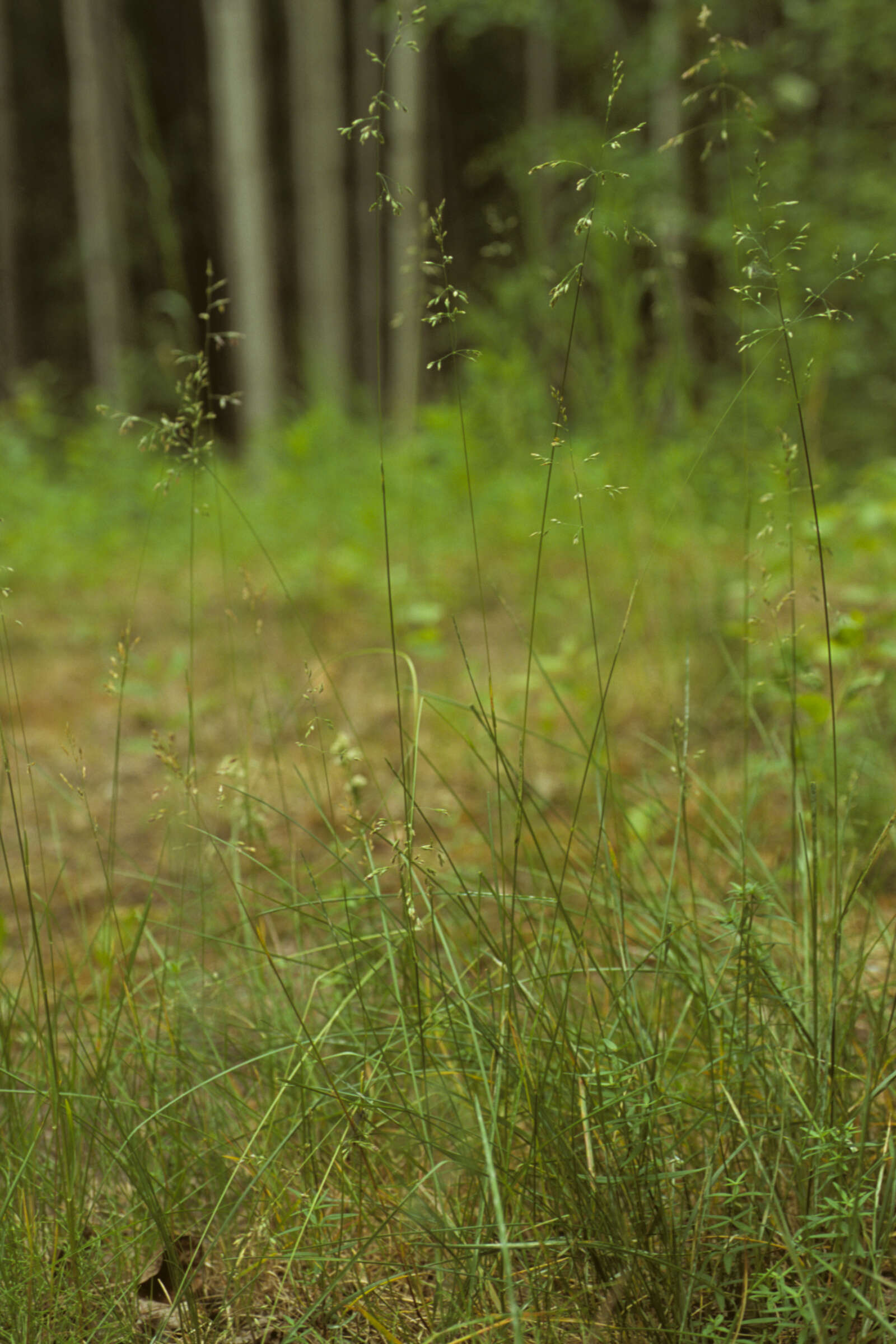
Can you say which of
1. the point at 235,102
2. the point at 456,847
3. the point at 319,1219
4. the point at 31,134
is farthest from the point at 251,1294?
the point at 31,134

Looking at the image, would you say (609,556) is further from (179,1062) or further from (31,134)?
(31,134)

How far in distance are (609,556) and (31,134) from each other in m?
18.4

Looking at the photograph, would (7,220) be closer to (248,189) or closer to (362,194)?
(362,194)

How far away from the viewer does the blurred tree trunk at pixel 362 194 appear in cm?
1279

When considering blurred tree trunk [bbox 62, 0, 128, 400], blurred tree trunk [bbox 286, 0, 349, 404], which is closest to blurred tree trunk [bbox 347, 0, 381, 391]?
blurred tree trunk [bbox 286, 0, 349, 404]

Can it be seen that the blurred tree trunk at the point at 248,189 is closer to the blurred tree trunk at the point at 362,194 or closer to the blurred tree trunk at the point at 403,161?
the blurred tree trunk at the point at 403,161

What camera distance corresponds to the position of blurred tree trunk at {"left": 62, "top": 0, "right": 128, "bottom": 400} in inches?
448

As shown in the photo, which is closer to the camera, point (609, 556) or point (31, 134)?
point (609, 556)

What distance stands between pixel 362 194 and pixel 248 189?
6737 mm

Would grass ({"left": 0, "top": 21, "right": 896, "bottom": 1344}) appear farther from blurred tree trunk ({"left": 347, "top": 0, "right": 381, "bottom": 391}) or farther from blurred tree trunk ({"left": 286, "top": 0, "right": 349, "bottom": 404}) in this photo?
blurred tree trunk ({"left": 347, "top": 0, "right": 381, "bottom": 391})

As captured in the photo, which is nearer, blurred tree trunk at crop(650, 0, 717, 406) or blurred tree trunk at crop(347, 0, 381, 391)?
blurred tree trunk at crop(650, 0, 717, 406)

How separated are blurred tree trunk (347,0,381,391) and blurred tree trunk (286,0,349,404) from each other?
100 cm

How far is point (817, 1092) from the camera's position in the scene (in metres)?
0.87

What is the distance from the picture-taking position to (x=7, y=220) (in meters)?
13.8
